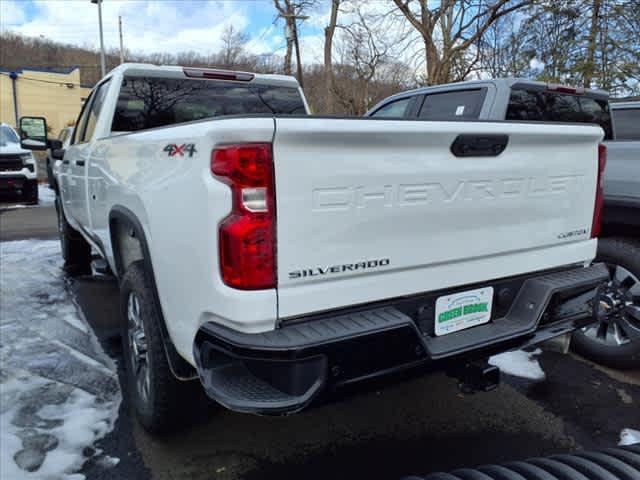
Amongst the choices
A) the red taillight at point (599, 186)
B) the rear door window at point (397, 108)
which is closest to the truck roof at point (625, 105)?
the rear door window at point (397, 108)

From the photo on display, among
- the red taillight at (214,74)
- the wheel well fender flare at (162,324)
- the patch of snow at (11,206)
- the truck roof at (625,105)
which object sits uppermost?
the red taillight at (214,74)

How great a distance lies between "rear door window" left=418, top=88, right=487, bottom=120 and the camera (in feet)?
14.5

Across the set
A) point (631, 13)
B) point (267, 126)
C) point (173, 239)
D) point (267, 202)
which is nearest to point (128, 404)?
point (173, 239)

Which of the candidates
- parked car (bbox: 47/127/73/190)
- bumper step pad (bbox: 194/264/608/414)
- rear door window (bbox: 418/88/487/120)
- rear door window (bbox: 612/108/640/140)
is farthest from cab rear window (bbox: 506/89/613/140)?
parked car (bbox: 47/127/73/190)

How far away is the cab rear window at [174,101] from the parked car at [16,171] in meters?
8.75

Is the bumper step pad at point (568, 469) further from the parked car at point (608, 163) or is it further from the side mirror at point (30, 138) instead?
the side mirror at point (30, 138)

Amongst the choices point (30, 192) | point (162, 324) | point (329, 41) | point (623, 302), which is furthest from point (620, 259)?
point (329, 41)

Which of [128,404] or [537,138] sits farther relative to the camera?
[128,404]

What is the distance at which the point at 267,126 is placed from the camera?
1.74 meters

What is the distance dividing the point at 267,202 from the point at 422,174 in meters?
0.69

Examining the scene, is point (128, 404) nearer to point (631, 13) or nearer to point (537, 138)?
point (537, 138)

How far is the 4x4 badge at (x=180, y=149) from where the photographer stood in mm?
1890

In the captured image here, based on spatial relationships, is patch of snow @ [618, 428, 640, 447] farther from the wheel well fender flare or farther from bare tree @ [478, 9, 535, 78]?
bare tree @ [478, 9, 535, 78]

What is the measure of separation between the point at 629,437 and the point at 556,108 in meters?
2.88
